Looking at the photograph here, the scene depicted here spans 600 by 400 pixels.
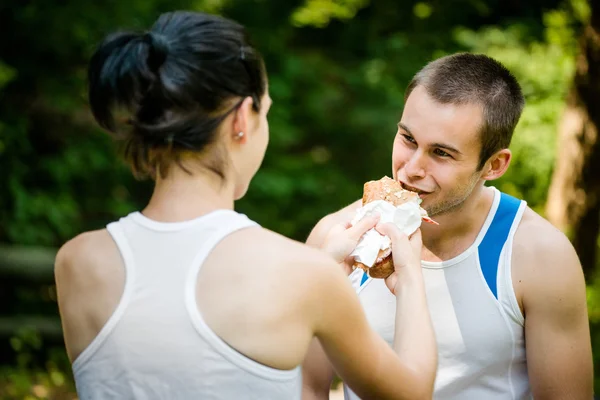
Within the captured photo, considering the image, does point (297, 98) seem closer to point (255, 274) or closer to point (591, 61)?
point (591, 61)

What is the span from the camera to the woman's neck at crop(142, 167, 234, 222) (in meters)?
1.78

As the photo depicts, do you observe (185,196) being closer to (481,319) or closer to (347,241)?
(347,241)

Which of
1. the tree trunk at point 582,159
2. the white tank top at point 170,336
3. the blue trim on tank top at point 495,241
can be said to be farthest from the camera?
the tree trunk at point 582,159

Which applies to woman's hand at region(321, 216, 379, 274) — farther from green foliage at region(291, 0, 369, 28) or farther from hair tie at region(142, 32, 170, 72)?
green foliage at region(291, 0, 369, 28)

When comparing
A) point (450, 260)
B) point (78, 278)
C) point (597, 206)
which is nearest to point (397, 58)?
point (597, 206)

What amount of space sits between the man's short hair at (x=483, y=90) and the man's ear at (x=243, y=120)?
3.33 feet

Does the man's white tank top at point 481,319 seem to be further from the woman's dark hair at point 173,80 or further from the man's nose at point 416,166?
the woman's dark hair at point 173,80

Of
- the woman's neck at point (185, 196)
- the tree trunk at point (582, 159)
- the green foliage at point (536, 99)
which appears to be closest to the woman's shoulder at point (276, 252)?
the woman's neck at point (185, 196)

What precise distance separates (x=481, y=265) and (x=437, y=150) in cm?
44

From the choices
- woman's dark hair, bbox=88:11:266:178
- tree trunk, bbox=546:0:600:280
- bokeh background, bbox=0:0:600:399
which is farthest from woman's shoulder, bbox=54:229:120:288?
tree trunk, bbox=546:0:600:280

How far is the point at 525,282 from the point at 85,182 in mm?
4699

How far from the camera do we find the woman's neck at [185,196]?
178 centimetres

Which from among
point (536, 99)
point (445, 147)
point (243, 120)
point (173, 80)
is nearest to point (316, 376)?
point (445, 147)

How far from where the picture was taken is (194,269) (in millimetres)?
1705
